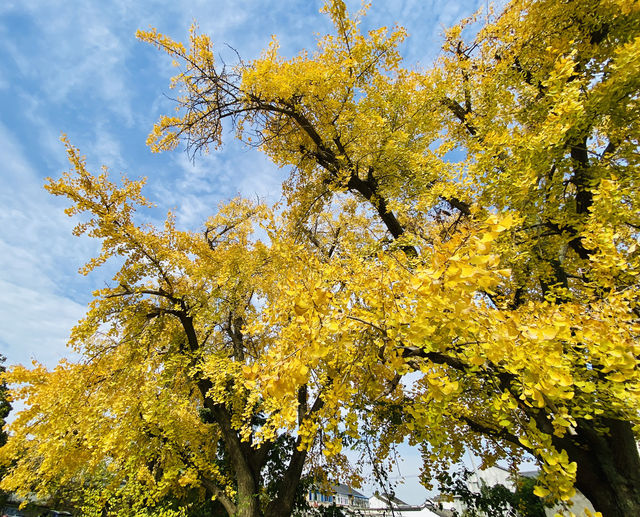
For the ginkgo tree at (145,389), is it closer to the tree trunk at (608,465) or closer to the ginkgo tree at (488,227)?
the ginkgo tree at (488,227)

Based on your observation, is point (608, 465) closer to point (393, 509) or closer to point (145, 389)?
point (393, 509)

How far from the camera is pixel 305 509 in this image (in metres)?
8.45

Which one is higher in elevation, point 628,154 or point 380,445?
point 628,154

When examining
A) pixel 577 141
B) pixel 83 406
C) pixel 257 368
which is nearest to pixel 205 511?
pixel 83 406

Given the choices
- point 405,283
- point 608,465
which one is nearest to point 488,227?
point 405,283

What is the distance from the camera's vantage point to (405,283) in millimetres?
2234

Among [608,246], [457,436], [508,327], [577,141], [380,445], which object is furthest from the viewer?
[380,445]

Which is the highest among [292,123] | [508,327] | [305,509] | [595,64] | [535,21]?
[292,123]

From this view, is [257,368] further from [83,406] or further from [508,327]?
[83,406]

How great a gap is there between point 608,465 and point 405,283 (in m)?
4.00

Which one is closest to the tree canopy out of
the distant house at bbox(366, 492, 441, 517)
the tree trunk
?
the tree trunk

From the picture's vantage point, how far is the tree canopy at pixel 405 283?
1.94 m

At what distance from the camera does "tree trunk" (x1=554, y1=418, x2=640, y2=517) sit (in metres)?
3.42

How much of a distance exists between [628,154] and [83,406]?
10311 mm
